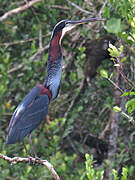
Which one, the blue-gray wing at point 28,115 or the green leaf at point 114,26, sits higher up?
the green leaf at point 114,26

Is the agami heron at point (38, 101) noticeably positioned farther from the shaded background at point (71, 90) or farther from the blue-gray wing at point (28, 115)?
the shaded background at point (71, 90)

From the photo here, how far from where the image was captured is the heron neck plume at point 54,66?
3621 mm

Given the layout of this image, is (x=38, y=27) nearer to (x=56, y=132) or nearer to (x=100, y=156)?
(x=56, y=132)

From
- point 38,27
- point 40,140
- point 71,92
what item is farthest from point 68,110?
point 38,27

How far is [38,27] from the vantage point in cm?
466

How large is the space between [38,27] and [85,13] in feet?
2.09

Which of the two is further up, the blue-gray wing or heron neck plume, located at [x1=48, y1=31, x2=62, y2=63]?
heron neck plume, located at [x1=48, y1=31, x2=62, y2=63]

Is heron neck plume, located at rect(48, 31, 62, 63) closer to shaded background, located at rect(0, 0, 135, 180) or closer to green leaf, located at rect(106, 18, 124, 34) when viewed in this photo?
shaded background, located at rect(0, 0, 135, 180)

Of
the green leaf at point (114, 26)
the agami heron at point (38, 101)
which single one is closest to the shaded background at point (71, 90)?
the agami heron at point (38, 101)

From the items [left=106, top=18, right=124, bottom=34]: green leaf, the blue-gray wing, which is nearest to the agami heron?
the blue-gray wing

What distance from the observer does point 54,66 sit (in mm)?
3639

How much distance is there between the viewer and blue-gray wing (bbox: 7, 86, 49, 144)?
11.2ft

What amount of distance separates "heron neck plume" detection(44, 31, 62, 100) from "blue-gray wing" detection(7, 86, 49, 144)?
0.12 metres

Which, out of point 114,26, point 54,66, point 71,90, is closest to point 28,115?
point 54,66
